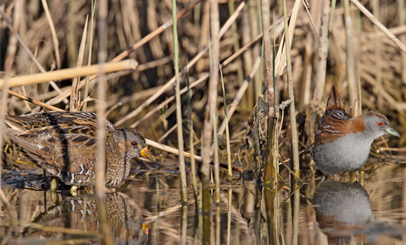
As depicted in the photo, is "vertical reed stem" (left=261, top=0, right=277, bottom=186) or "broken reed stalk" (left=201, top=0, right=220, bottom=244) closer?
"broken reed stalk" (left=201, top=0, right=220, bottom=244)

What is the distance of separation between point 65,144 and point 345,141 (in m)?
2.78

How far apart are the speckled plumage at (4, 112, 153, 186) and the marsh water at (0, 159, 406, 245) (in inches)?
7.7

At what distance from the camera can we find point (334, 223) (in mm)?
3924

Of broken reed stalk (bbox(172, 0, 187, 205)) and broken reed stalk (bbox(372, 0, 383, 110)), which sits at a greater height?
broken reed stalk (bbox(372, 0, 383, 110))

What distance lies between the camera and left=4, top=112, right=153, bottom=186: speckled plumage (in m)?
5.05

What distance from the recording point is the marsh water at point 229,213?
11.9ft

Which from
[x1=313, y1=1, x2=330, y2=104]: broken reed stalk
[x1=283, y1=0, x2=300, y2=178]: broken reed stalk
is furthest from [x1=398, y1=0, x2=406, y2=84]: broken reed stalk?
[x1=283, y1=0, x2=300, y2=178]: broken reed stalk

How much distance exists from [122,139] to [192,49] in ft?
11.2

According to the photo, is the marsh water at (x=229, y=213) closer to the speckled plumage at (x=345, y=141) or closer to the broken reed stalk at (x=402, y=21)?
the speckled plumage at (x=345, y=141)

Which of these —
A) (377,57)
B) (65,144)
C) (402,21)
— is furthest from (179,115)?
(402,21)

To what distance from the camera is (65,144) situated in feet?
16.8

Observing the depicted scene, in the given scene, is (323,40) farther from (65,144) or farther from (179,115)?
(65,144)

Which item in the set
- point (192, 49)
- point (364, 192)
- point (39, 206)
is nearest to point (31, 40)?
point (192, 49)

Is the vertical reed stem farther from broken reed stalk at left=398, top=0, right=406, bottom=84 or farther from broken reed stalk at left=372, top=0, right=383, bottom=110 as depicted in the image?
broken reed stalk at left=398, top=0, right=406, bottom=84
